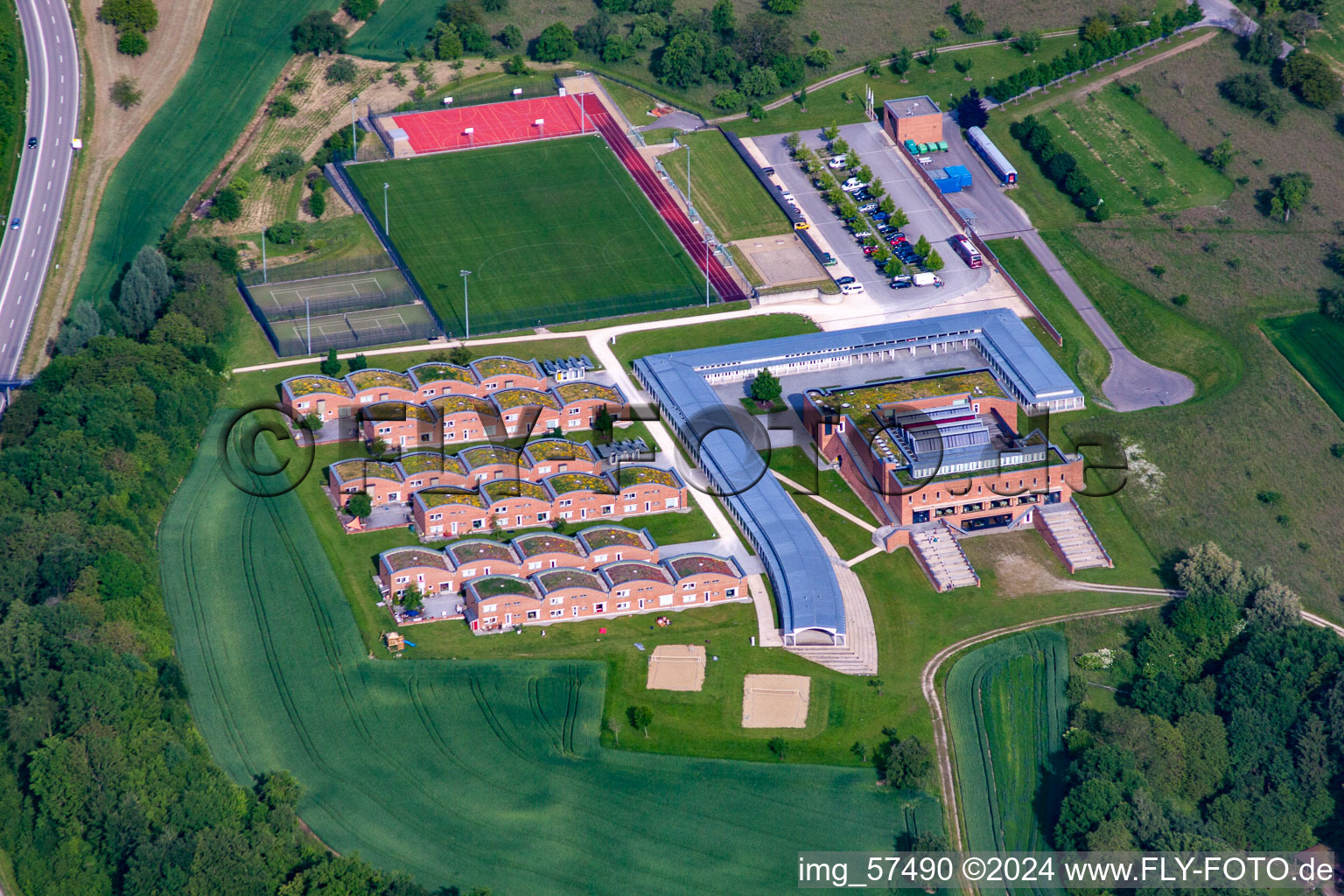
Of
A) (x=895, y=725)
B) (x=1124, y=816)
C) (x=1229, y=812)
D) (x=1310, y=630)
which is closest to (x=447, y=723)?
(x=895, y=725)

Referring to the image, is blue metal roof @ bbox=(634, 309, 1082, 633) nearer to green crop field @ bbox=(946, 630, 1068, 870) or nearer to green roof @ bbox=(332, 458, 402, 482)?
green crop field @ bbox=(946, 630, 1068, 870)

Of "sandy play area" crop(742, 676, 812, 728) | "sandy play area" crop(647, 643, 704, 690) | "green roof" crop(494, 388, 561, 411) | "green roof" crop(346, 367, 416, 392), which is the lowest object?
"sandy play area" crop(742, 676, 812, 728)

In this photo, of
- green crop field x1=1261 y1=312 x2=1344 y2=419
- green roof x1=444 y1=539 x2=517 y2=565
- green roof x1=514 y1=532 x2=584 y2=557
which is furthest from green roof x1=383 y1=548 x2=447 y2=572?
green crop field x1=1261 y1=312 x2=1344 y2=419

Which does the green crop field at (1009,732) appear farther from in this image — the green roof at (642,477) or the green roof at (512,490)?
the green roof at (512,490)

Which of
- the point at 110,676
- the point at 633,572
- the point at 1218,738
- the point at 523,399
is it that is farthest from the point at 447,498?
the point at 1218,738

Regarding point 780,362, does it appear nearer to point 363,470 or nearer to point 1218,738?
point 363,470
